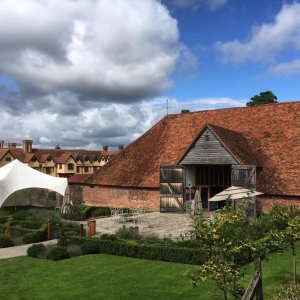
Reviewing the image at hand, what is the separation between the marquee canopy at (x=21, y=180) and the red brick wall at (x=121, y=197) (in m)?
2.94

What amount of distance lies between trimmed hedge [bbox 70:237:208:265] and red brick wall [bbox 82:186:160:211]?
13.8 m

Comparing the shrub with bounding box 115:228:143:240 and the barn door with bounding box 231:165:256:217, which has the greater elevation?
the barn door with bounding box 231:165:256:217

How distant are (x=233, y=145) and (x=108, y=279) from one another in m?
16.8

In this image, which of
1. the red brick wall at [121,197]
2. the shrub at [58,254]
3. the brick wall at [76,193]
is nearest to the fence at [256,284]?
the shrub at [58,254]

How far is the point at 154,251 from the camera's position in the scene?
16.7m

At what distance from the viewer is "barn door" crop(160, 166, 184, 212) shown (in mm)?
29578

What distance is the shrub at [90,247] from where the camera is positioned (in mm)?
18109

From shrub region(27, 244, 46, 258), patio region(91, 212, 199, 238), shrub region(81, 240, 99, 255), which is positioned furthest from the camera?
patio region(91, 212, 199, 238)

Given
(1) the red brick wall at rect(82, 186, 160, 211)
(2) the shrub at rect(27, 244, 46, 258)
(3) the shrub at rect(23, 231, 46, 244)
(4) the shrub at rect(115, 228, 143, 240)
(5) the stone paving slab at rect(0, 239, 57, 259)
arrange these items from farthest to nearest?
(1) the red brick wall at rect(82, 186, 160, 211), (3) the shrub at rect(23, 231, 46, 244), (4) the shrub at rect(115, 228, 143, 240), (5) the stone paving slab at rect(0, 239, 57, 259), (2) the shrub at rect(27, 244, 46, 258)

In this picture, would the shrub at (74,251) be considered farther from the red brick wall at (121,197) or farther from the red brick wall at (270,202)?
the red brick wall at (121,197)

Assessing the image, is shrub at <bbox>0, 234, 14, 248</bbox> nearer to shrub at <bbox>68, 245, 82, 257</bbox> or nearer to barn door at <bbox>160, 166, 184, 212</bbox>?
shrub at <bbox>68, 245, 82, 257</bbox>

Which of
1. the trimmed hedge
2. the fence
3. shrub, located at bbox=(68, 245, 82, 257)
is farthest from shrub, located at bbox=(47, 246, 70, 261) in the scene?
the fence

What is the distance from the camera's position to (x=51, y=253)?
1738 cm

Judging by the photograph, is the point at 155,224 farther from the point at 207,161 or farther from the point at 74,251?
the point at 74,251
